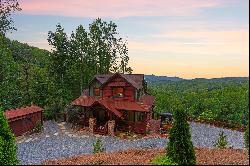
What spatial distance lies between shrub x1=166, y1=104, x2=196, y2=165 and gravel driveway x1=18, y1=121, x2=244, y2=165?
42.4 ft

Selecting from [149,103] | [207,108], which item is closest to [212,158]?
[149,103]

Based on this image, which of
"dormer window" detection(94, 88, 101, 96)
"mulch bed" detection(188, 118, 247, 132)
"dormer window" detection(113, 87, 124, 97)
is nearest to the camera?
"dormer window" detection(113, 87, 124, 97)

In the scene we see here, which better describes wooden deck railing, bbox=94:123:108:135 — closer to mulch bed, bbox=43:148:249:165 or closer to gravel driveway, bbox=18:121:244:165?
gravel driveway, bbox=18:121:244:165

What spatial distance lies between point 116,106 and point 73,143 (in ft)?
28.8

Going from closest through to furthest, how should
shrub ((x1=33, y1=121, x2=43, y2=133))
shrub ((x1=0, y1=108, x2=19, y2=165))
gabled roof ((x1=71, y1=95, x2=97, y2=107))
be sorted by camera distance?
shrub ((x1=0, y1=108, x2=19, y2=165)), shrub ((x1=33, y1=121, x2=43, y2=133)), gabled roof ((x1=71, y1=95, x2=97, y2=107))

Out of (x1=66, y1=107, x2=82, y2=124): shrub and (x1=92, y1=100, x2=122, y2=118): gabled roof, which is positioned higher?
(x1=92, y1=100, x2=122, y2=118): gabled roof

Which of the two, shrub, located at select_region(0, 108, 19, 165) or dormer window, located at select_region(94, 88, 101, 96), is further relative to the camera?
dormer window, located at select_region(94, 88, 101, 96)

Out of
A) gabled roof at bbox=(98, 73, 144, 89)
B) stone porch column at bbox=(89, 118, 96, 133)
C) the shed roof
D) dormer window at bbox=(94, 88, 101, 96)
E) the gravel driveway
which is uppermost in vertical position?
gabled roof at bbox=(98, 73, 144, 89)

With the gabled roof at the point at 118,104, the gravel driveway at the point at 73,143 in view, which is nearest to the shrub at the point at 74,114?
the gabled roof at the point at 118,104

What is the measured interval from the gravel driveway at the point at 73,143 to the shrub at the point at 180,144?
42.4ft

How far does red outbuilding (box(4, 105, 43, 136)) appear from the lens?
38144 mm

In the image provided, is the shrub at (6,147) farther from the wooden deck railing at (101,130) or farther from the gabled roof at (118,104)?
the gabled roof at (118,104)

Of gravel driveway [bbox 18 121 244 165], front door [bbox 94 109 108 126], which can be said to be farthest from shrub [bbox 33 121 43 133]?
front door [bbox 94 109 108 126]

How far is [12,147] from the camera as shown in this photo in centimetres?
2222
